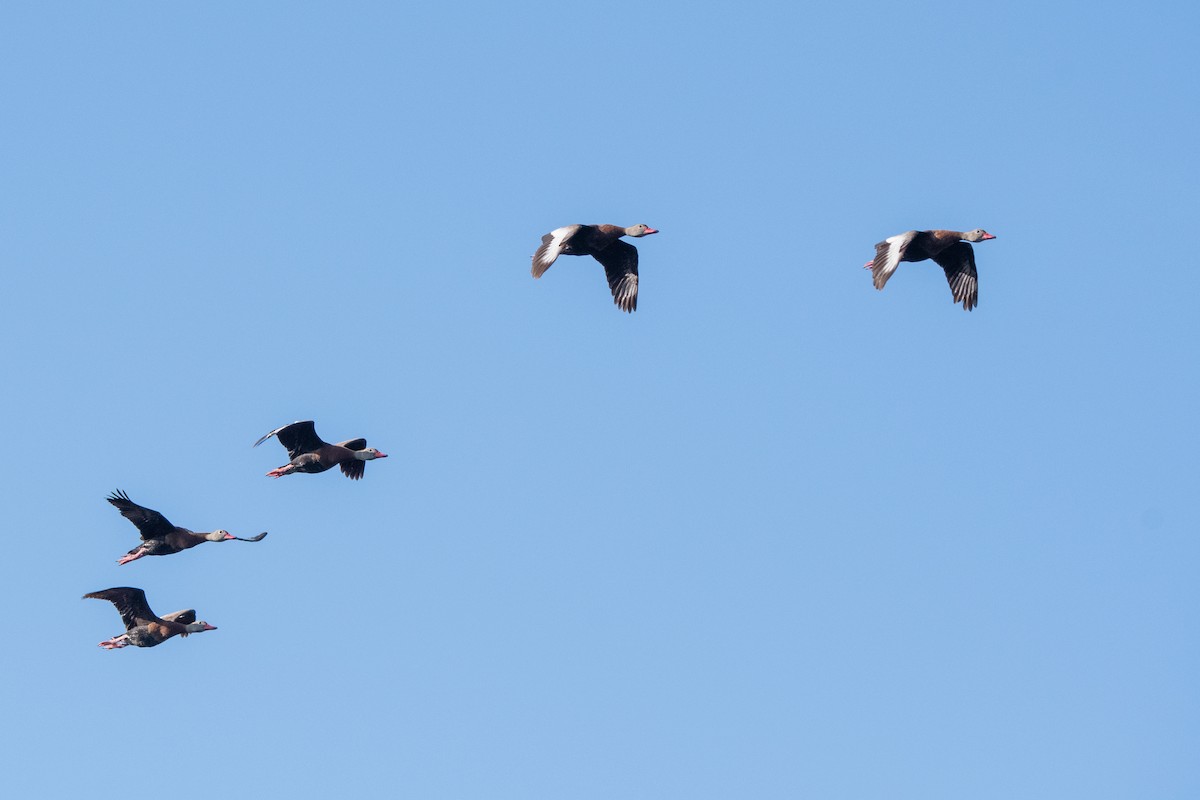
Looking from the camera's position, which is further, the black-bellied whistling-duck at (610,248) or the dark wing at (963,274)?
the dark wing at (963,274)

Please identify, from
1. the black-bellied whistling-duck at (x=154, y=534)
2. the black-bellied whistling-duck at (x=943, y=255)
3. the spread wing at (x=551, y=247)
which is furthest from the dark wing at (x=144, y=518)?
the black-bellied whistling-duck at (x=943, y=255)

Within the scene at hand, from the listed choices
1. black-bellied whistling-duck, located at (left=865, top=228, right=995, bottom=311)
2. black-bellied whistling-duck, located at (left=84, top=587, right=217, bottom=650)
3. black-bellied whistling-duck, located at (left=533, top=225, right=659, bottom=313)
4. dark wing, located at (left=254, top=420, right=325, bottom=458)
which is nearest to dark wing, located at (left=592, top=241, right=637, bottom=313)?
black-bellied whistling-duck, located at (left=533, top=225, right=659, bottom=313)

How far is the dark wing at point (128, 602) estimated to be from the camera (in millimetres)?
38594

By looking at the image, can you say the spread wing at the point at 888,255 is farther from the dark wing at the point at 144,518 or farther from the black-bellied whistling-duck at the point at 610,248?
the dark wing at the point at 144,518

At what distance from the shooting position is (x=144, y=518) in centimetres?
3872

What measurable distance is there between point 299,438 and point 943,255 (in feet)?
39.5

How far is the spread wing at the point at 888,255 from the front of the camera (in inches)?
1485

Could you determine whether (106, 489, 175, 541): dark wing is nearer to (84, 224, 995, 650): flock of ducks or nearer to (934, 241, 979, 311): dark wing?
(84, 224, 995, 650): flock of ducks

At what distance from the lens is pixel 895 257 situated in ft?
125

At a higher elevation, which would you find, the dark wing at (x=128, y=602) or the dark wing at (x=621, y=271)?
the dark wing at (x=621, y=271)

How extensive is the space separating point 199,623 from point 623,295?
382 inches

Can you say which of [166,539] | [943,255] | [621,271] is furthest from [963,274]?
[166,539]

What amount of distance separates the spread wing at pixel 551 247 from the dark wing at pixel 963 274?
21.6ft

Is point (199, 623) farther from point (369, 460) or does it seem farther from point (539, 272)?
point (539, 272)
